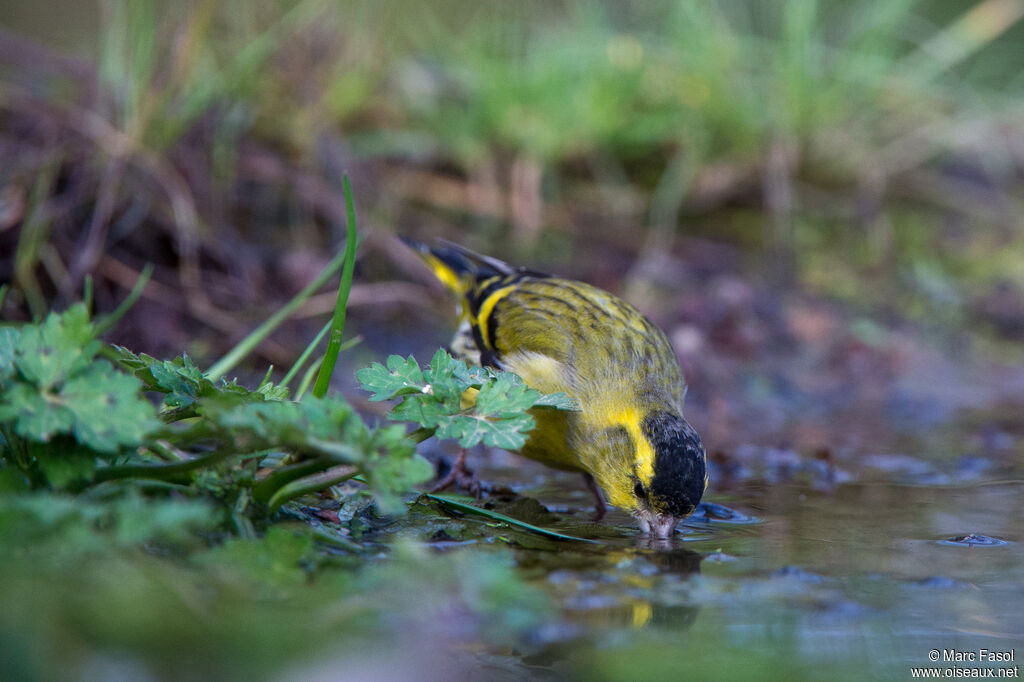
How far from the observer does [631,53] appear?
6980 mm

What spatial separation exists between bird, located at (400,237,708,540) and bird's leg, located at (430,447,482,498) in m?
0.02

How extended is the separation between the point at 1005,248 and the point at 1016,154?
99 centimetres

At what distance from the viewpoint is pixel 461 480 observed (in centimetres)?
359

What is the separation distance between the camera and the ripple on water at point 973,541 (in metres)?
2.83

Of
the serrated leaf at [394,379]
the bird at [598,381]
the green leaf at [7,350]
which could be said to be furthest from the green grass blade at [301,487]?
the bird at [598,381]

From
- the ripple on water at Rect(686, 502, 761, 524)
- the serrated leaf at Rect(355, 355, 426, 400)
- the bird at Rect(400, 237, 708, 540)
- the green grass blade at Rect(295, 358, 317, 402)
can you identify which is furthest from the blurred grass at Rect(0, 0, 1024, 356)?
the serrated leaf at Rect(355, 355, 426, 400)

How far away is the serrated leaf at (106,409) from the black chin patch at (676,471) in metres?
1.55

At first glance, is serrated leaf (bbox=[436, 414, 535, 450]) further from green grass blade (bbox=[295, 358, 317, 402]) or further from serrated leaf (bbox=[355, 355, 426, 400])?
green grass blade (bbox=[295, 358, 317, 402])

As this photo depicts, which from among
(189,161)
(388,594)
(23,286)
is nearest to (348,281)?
(388,594)

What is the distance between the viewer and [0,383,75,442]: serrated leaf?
6.61 ft

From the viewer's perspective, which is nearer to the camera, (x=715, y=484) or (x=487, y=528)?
(x=487, y=528)

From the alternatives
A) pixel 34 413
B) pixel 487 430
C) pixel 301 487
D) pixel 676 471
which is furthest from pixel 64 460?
pixel 676 471

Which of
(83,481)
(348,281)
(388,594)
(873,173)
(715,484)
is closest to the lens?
(388,594)

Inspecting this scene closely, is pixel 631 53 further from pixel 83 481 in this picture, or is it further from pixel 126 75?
pixel 83 481
